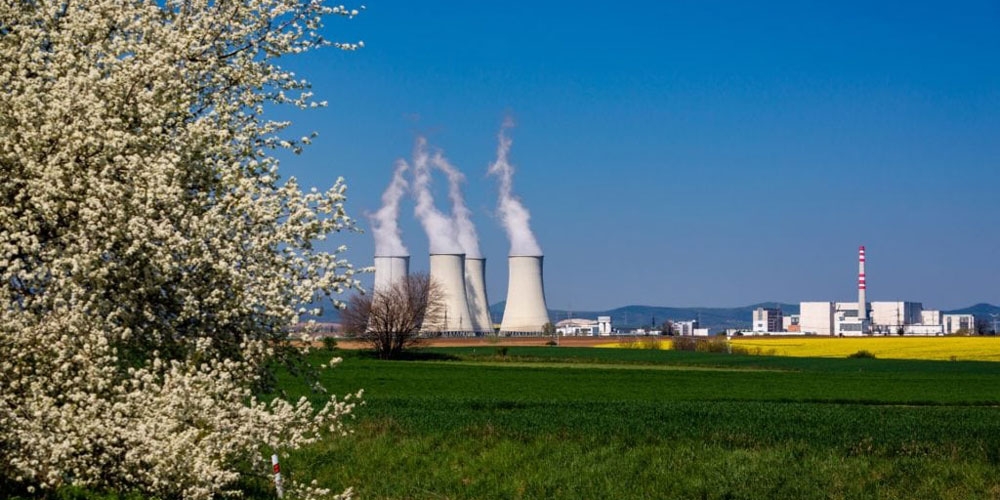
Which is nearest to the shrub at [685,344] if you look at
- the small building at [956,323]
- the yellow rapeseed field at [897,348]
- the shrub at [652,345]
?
the shrub at [652,345]

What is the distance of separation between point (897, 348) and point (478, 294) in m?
33.8

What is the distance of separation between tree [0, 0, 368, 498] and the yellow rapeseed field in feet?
227

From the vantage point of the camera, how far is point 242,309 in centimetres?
1046

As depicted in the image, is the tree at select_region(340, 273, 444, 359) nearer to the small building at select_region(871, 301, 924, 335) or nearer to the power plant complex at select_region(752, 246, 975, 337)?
the power plant complex at select_region(752, 246, 975, 337)

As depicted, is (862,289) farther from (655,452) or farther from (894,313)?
(655,452)

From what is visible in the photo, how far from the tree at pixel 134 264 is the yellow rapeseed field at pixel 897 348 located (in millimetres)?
69150

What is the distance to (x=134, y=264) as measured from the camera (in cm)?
999

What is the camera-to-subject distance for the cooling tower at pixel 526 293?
87125 mm

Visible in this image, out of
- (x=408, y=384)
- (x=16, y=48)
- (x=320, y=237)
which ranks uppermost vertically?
(x=16, y=48)

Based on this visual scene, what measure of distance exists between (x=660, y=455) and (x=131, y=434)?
36.0 ft

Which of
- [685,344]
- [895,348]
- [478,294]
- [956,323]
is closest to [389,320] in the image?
[685,344]

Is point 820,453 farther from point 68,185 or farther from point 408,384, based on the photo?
point 408,384

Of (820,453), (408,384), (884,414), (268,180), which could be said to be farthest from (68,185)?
(408,384)

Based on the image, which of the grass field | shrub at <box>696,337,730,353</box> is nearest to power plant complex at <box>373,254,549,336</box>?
the grass field
